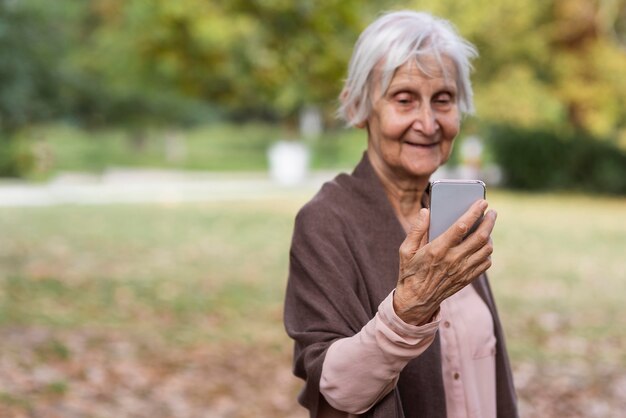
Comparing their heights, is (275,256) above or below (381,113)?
below

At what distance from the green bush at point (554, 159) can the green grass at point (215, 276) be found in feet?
22.9

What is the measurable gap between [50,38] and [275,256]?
60.7 feet

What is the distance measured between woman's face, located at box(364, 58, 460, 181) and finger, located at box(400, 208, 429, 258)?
432 millimetres

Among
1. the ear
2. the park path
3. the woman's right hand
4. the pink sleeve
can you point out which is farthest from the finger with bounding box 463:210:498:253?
the park path

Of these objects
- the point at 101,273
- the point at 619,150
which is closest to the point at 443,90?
the point at 101,273

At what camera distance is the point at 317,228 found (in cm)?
214

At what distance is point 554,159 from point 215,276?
16.5 metres

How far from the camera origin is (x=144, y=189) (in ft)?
79.2

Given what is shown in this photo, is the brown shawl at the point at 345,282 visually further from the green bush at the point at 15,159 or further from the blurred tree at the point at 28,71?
the green bush at the point at 15,159

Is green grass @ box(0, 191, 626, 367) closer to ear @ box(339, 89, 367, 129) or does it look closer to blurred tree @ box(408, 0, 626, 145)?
ear @ box(339, 89, 367, 129)

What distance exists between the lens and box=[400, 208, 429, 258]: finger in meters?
1.82

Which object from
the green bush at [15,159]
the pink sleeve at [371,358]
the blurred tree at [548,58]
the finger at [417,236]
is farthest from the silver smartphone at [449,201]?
the blurred tree at [548,58]

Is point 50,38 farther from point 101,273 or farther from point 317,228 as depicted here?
point 317,228

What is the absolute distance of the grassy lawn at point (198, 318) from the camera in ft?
21.7
